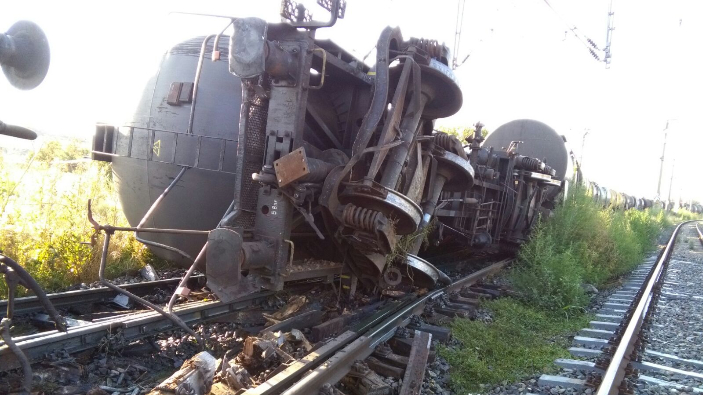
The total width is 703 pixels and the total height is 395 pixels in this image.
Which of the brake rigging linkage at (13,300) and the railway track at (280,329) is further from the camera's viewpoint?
the railway track at (280,329)

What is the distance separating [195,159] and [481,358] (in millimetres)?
3257

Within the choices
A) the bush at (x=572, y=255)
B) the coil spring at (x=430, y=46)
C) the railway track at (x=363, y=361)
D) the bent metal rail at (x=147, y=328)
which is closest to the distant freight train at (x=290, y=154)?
the coil spring at (x=430, y=46)

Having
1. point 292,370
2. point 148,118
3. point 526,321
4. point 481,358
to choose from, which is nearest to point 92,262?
point 148,118

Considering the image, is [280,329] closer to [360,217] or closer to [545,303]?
[360,217]

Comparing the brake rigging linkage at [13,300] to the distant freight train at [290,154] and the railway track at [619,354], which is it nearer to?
the distant freight train at [290,154]

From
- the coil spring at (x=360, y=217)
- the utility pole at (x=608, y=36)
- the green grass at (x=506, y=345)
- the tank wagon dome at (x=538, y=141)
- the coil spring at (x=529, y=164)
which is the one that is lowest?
the green grass at (x=506, y=345)

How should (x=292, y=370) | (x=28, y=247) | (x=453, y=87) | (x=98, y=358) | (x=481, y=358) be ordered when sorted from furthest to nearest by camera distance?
(x=28, y=247) → (x=453, y=87) → (x=481, y=358) → (x=98, y=358) → (x=292, y=370)

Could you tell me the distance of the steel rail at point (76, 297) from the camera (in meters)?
3.86

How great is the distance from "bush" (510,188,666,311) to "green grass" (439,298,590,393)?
1.56 ft

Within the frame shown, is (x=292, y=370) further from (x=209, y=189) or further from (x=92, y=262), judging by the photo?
(x=92, y=262)

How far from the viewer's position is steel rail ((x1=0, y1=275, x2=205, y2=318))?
3.86 m

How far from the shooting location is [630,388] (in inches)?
150

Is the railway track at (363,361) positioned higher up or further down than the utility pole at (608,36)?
further down

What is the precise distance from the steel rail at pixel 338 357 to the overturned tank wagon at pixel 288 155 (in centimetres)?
49
